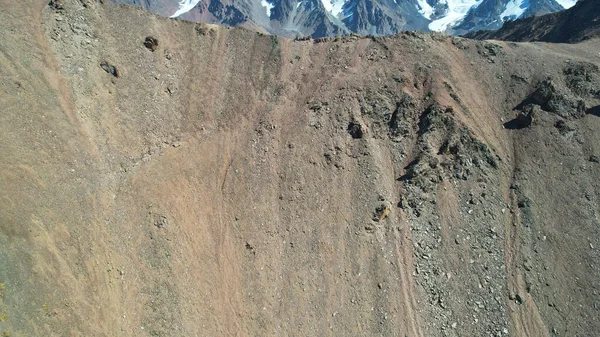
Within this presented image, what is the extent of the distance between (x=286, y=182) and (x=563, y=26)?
6303 cm

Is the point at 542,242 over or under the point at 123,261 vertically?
over

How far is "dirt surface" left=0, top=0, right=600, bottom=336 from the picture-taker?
25141 millimetres

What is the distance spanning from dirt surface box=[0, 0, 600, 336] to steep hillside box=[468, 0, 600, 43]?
21.8m

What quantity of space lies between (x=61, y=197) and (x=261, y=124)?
57.3 feet

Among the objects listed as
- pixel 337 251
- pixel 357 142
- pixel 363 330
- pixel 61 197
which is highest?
pixel 357 142

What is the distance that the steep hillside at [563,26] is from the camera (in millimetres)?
59469

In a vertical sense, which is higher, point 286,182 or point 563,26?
point 563,26

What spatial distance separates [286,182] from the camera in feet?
111

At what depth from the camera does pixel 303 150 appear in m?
35.8

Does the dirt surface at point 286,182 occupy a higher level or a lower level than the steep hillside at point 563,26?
lower

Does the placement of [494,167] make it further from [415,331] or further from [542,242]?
[415,331]

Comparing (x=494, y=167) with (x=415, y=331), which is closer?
(x=415, y=331)

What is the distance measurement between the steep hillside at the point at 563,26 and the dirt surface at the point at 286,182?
21849mm

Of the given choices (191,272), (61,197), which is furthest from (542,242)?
(61,197)
